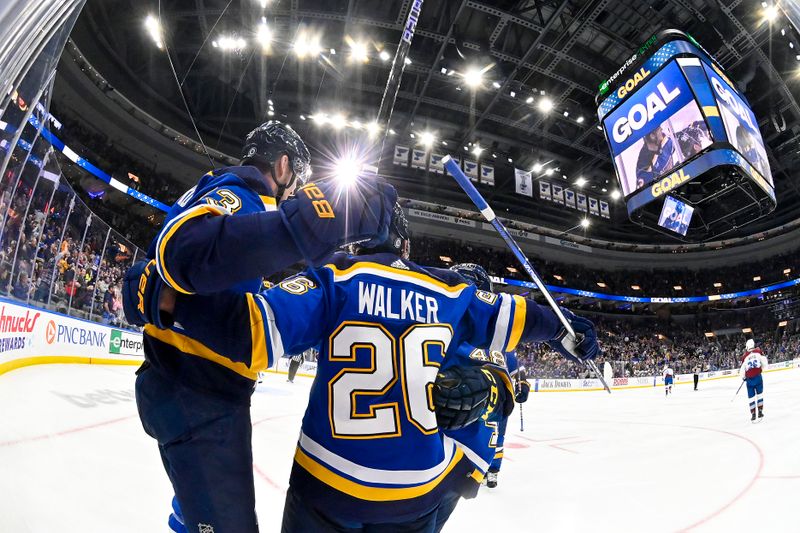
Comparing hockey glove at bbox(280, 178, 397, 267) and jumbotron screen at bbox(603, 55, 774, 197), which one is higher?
jumbotron screen at bbox(603, 55, 774, 197)

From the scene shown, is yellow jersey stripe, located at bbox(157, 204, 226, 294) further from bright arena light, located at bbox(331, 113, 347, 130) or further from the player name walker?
bright arena light, located at bbox(331, 113, 347, 130)

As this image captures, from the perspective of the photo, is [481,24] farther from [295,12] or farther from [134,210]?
[134,210]

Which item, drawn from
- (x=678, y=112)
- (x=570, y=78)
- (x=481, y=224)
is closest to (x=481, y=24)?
(x=570, y=78)

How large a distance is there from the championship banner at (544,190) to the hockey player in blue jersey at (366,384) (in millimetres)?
20103

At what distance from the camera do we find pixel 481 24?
12.3 meters

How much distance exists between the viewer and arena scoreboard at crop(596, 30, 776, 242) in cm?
599

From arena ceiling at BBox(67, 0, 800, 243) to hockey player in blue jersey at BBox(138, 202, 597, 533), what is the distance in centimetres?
650

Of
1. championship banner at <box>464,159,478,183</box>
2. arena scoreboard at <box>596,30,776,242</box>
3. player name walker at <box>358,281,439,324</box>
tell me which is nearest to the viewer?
player name walker at <box>358,281,439,324</box>

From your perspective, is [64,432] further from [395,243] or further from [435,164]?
[435,164]

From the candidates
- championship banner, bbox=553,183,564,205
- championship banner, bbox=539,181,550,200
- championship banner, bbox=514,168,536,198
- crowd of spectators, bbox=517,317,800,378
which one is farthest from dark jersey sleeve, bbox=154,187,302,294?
championship banner, bbox=553,183,564,205

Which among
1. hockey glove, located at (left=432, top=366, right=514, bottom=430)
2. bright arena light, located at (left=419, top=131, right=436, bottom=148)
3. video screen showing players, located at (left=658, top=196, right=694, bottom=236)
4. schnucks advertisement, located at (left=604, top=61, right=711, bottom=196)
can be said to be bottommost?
hockey glove, located at (left=432, top=366, right=514, bottom=430)

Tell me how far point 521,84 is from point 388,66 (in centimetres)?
469

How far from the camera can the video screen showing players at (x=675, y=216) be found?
Answer: 27.3 ft

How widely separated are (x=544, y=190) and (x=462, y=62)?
8920 millimetres
